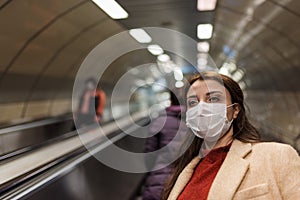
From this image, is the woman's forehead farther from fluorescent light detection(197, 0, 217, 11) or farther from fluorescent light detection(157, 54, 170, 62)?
fluorescent light detection(157, 54, 170, 62)

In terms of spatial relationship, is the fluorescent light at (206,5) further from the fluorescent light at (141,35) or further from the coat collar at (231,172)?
the coat collar at (231,172)

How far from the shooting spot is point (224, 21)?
8188 millimetres

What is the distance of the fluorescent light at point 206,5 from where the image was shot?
4.88 m

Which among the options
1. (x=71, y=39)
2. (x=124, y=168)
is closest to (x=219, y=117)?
(x=124, y=168)

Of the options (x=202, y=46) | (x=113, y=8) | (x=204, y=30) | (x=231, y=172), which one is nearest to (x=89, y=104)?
(x=202, y=46)

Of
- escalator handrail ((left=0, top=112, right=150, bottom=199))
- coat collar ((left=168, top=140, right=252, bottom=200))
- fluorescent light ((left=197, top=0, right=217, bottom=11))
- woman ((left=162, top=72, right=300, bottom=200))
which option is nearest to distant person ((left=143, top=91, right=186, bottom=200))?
escalator handrail ((left=0, top=112, right=150, bottom=199))

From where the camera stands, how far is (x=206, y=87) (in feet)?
6.34

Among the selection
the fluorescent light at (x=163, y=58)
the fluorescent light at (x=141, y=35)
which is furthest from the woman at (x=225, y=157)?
the fluorescent light at (x=163, y=58)

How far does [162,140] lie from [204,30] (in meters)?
3.91

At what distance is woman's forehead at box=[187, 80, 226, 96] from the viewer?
191 cm

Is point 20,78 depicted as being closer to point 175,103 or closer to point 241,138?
point 175,103

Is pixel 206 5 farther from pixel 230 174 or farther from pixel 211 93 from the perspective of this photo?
pixel 230 174

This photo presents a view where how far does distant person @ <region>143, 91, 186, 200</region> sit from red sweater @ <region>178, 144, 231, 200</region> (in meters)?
1.32

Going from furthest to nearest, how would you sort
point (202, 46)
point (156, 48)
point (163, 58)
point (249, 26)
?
1. point (163, 58)
2. point (156, 48)
3. point (202, 46)
4. point (249, 26)
